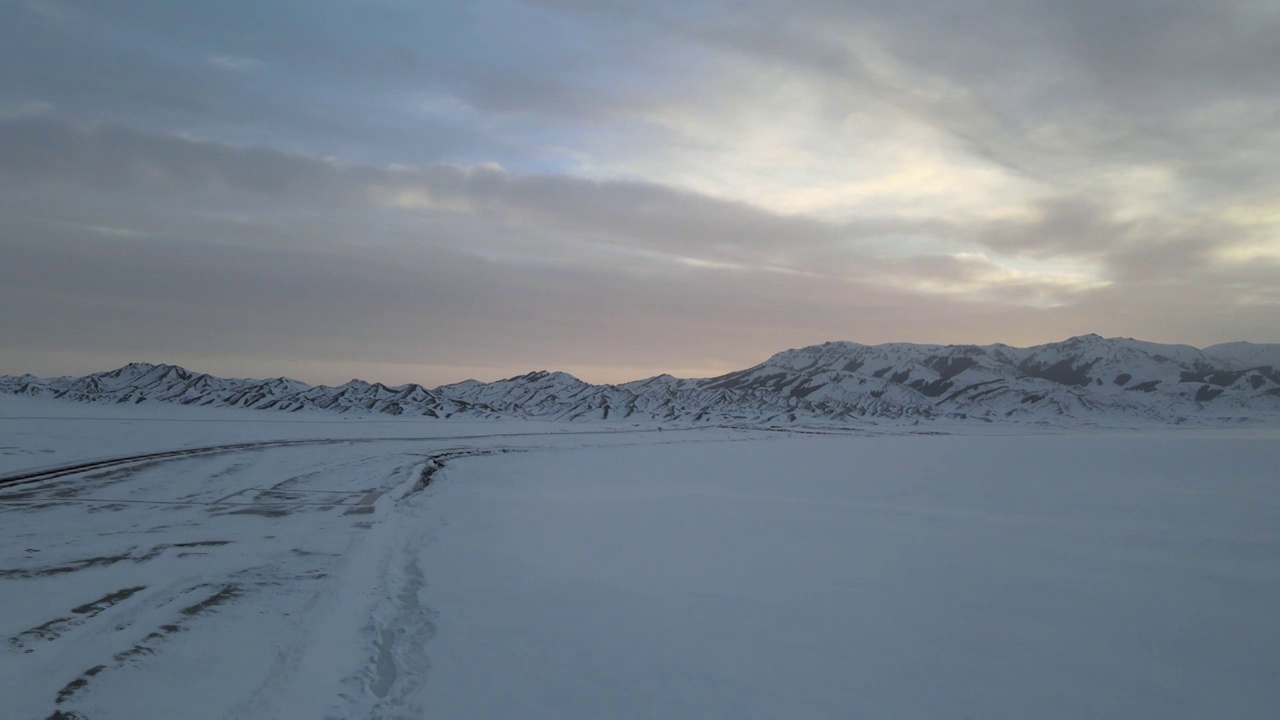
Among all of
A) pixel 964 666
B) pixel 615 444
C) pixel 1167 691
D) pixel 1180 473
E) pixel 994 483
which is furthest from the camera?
pixel 615 444

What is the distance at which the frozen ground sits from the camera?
6441 mm

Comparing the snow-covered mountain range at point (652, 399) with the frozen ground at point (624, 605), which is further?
the snow-covered mountain range at point (652, 399)

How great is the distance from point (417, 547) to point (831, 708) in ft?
27.0

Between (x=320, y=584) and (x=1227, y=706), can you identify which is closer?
(x=1227, y=706)

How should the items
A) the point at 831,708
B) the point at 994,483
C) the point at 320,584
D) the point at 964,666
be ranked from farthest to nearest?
the point at 994,483, the point at 320,584, the point at 964,666, the point at 831,708

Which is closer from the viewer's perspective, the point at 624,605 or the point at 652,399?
the point at 624,605

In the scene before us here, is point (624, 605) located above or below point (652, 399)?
below

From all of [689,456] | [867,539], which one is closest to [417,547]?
[867,539]

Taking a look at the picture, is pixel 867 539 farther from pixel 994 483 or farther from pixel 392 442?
pixel 392 442

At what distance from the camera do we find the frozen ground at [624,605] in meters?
6.44

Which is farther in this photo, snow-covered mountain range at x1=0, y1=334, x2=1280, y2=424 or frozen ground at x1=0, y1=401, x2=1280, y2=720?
snow-covered mountain range at x1=0, y1=334, x2=1280, y2=424

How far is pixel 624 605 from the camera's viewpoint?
9.29m

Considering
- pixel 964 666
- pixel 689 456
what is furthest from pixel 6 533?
pixel 689 456

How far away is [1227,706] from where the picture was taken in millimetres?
6480
